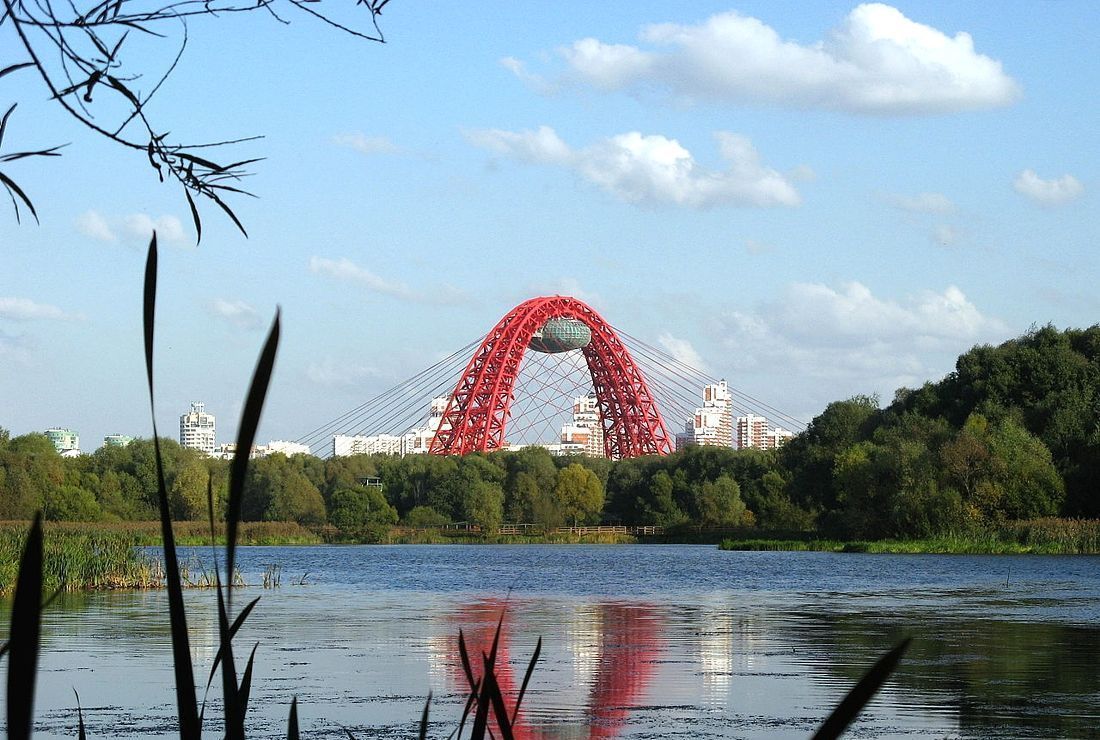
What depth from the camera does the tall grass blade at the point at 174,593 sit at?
170cm

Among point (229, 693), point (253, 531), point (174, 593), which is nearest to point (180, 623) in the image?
point (174, 593)

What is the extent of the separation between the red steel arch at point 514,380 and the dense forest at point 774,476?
22.9ft

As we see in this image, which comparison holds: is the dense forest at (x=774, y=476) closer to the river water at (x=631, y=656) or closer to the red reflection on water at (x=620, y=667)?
the river water at (x=631, y=656)

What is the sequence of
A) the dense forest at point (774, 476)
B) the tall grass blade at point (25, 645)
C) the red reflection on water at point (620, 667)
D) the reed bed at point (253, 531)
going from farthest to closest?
the reed bed at point (253, 531) < the dense forest at point (774, 476) < the red reflection on water at point (620, 667) < the tall grass blade at point (25, 645)

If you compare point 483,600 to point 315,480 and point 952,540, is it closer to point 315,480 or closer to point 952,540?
point 952,540

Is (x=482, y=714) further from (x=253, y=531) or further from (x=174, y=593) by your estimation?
(x=253, y=531)

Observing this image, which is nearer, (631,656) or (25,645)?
(25,645)

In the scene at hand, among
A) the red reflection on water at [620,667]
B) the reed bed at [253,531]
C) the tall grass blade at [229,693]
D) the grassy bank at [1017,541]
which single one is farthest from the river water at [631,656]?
the reed bed at [253,531]

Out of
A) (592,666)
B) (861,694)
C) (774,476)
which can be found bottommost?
(592,666)

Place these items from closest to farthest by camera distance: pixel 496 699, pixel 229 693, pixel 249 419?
pixel 249 419
pixel 229 693
pixel 496 699

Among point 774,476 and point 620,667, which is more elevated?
point 774,476

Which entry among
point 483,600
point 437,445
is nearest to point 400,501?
point 437,445

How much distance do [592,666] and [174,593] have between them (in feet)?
51.7

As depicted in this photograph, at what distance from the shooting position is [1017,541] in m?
53.4
